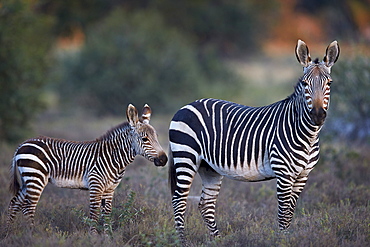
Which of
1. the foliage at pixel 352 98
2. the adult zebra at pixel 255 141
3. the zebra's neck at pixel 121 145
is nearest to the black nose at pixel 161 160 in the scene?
the adult zebra at pixel 255 141

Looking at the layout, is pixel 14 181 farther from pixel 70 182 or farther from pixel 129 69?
pixel 129 69

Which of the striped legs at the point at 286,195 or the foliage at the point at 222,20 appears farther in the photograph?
the foliage at the point at 222,20

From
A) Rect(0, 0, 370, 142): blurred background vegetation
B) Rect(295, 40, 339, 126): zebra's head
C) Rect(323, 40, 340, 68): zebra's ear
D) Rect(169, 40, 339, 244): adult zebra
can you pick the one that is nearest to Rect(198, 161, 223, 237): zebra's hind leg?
Rect(169, 40, 339, 244): adult zebra

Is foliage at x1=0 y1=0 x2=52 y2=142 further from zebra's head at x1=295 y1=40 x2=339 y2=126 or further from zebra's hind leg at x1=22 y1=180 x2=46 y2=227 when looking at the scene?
zebra's head at x1=295 y1=40 x2=339 y2=126

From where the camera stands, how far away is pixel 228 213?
26.2 feet

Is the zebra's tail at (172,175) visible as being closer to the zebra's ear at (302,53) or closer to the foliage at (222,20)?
the zebra's ear at (302,53)

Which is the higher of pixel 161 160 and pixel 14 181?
pixel 161 160

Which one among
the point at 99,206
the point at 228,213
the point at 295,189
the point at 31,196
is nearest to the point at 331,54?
the point at 295,189

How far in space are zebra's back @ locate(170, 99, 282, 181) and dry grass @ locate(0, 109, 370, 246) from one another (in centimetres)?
84

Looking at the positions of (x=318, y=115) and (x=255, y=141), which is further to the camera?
(x=255, y=141)

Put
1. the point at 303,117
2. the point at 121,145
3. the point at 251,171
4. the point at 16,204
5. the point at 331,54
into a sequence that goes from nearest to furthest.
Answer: the point at 303,117 → the point at 331,54 → the point at 251,171 → the point at 16,204 → the point at 121,145

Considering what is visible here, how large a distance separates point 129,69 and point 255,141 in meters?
15.7

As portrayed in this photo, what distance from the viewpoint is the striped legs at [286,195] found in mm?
6088

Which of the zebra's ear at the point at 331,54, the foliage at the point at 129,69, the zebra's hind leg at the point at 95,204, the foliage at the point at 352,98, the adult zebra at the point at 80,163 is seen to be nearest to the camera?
Result: the zebra's ear at the point at 331,54
